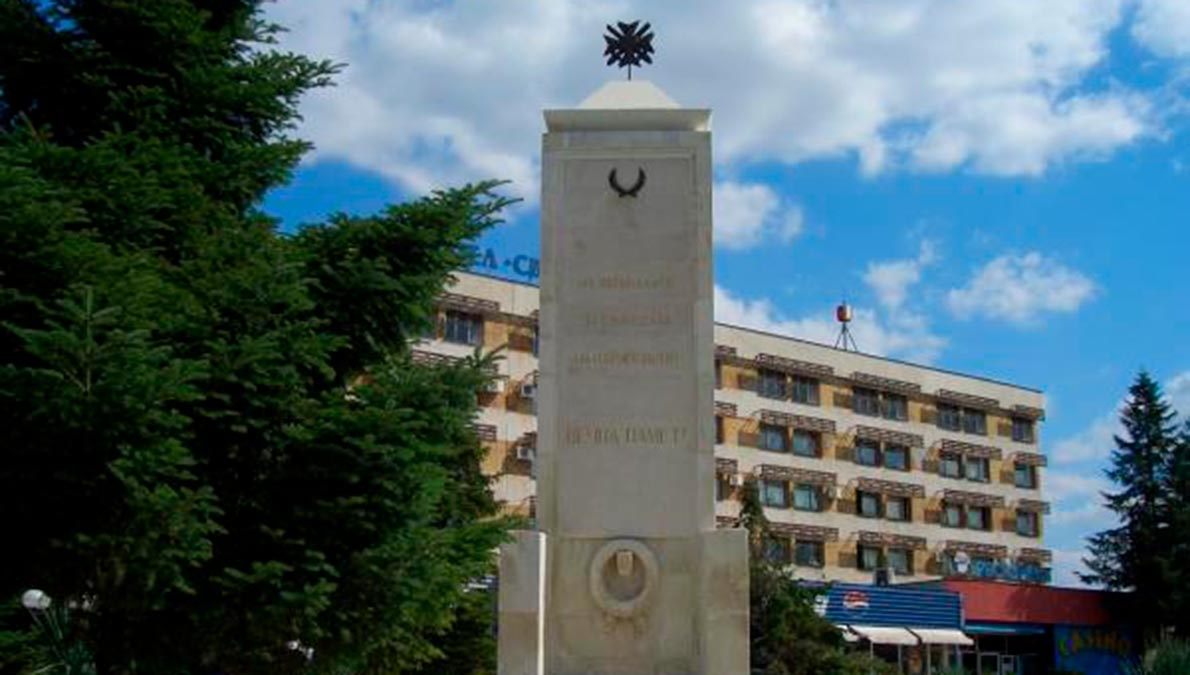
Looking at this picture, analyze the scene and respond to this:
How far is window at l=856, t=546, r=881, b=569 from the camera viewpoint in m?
62.2

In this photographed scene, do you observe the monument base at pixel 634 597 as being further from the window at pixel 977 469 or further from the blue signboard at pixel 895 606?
the window at pixel 977 469

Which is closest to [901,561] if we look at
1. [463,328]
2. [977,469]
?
[977,469]

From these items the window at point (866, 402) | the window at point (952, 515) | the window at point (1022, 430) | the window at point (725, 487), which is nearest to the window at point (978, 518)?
the window at point (952, 515)

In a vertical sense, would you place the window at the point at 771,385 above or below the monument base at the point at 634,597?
above

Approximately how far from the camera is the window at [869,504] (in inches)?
2488

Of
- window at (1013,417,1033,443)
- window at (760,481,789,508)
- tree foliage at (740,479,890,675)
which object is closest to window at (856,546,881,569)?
window at (760,481,789,508)

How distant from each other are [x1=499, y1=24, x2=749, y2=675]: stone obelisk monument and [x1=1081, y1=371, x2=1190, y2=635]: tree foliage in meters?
42.3

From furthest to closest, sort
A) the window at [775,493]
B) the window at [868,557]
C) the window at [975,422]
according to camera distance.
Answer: the window at [975,422], the window at [868,557], the window at [775,493]

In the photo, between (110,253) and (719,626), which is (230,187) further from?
(719,626)

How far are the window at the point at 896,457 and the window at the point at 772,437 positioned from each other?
5.98 meters

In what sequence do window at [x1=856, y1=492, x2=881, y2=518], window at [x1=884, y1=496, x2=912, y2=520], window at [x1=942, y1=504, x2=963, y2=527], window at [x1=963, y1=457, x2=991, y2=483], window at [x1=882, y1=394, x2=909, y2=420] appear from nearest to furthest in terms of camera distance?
Result: window at [x1=856, y1=492, x2=881, y2=518] → window at [x1=884, y1=496, x2=912, y2=520] → window at [x1=882, y1=394, x2=909, y2=420] → window at [x1=942, y1=504, x2=963, y2=527] → window at [x1=963, y1=457, x2=991, y2=483]

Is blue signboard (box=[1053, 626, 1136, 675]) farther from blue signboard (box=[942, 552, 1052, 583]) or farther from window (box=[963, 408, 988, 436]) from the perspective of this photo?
window (box=[963, 408, 988, 436])

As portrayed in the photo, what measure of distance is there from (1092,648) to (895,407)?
14.9 metres

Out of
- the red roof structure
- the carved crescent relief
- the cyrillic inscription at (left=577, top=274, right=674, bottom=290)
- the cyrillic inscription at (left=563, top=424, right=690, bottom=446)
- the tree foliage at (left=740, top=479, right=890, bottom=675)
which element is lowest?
the tree foliage at (left=740, top=479, right=890, bottom=675)
